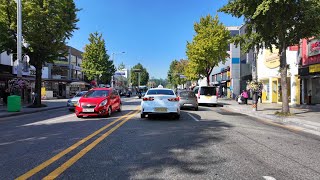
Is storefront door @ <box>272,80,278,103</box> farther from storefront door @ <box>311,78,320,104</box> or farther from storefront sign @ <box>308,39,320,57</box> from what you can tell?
storefront sign @ <box>308,39,320,57</box>

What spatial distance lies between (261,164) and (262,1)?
12.3 m

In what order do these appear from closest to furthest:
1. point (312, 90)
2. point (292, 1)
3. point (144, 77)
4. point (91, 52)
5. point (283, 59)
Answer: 1. point (292, 1)
2. point (283, 59)
3. point (312, 90)
4. point (91, 52)
5. point (144, 77)

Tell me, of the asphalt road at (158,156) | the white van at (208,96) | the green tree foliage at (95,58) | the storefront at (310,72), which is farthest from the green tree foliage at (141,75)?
the asphalt road at (158,156)

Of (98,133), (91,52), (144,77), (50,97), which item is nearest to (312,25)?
(98,133)

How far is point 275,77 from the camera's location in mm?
33062

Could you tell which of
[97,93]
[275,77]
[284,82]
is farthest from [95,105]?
[275,77]

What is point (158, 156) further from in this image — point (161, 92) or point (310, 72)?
point (310, 72)

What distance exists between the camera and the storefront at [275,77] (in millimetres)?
27734

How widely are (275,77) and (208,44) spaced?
11.2m

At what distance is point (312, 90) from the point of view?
86.7 ft

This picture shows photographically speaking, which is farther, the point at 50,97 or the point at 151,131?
the point at 50,97

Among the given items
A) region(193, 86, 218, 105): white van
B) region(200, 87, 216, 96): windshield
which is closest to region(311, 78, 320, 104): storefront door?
region(193, 86, 218, 105): white van

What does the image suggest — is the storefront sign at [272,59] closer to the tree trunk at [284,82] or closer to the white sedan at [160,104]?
the tree trunk at [284,82]

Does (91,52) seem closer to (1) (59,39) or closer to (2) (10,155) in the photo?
(1) (59,39)
